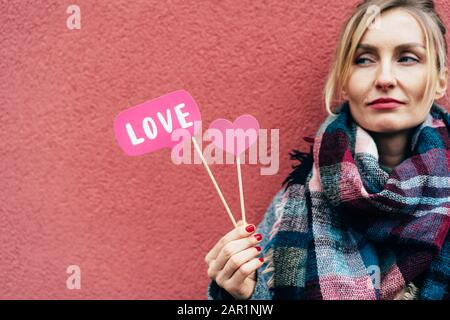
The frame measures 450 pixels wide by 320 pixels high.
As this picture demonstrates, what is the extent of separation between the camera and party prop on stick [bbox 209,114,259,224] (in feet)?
3.65

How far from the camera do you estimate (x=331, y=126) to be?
1.10 metres

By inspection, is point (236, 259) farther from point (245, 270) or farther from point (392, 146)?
point (392, 146)

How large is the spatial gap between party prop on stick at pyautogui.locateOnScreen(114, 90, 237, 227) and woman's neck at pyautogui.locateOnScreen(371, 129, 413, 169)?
1.29 feet

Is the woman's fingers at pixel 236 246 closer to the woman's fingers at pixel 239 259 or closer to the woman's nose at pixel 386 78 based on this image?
the woman's fingers at pixel 239 259

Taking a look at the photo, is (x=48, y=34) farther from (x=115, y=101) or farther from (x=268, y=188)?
(x=268, y=188)

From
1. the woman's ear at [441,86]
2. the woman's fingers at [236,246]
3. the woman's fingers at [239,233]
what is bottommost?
the woman's fingers at [236,246]

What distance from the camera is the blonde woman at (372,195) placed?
1.00 m

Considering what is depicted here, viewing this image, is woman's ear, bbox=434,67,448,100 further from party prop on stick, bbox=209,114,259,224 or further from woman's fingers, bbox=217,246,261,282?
woman's fingers, bbox=217,246,261,282

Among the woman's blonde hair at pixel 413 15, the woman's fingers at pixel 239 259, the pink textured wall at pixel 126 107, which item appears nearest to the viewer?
the woman's fingers at pixel 239 259

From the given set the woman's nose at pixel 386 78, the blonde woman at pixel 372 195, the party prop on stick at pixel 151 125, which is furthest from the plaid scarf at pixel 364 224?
the party prop on stick at pixel 151 125

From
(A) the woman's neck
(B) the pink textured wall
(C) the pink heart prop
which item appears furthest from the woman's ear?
(C) the pink heart prop

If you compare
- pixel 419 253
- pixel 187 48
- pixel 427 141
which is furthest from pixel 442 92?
pixel 187 48

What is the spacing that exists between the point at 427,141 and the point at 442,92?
148 mm

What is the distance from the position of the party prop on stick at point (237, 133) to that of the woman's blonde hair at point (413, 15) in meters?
0.23
